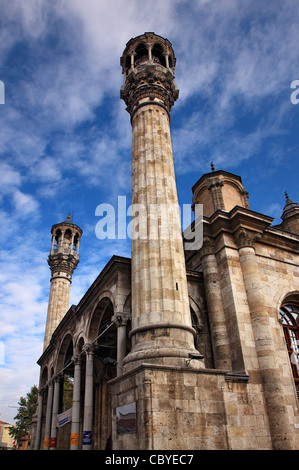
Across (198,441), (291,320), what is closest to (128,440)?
(198,441)

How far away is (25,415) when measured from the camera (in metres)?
43.2

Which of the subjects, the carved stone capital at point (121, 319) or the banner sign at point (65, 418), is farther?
the banner sign at point (65, 418)

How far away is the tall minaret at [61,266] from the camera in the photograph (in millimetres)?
29391

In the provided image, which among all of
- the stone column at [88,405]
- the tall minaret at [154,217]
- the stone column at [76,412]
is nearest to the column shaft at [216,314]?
the tall minaret at [154,217]

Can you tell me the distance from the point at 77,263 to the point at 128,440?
24.9 m

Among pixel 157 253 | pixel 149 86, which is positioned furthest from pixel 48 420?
pixel 149 86

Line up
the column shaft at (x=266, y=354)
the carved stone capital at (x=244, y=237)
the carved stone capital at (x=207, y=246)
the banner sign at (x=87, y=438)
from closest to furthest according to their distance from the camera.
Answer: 1. the column shaft at (x=266, y=354)
2. the banner sign at (x=87, y=438)
3. the carved stone capital at (x=244, y=237)
4. the carved stone capital at (x=207, y=246)

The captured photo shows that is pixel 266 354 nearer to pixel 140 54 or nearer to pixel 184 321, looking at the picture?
pixel 184 321

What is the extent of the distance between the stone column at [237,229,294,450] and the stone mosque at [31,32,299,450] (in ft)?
0.12

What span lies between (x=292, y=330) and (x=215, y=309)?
3.67 m

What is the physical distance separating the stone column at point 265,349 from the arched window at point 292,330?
1.58m

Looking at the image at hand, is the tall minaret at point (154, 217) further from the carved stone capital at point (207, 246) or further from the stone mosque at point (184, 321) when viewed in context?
the carved stone capital at point (207, 246)

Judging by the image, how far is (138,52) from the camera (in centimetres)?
1841
